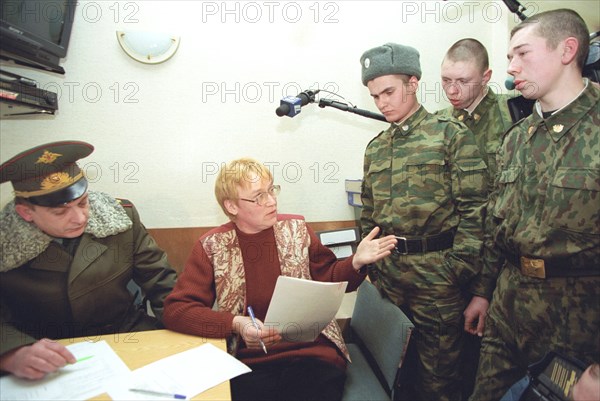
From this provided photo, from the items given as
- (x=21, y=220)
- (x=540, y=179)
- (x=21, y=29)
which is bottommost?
(x=21, y=220)

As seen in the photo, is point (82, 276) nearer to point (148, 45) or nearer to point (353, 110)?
point (148, 45)

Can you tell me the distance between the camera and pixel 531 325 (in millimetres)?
1199

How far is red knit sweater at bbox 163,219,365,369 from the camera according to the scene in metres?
1.18

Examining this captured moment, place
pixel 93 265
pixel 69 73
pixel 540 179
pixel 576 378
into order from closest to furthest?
1. pixel 576 378
2. pixel 540 179
3. pixel 93 265
4. pixel 69 73

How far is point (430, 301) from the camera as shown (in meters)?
1.48

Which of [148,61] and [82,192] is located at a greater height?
[148,61]

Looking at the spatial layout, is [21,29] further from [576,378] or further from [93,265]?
[576,378]

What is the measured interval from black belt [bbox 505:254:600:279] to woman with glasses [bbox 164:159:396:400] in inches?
16.5

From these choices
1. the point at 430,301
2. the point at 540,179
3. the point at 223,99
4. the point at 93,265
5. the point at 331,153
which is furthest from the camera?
the point at 331,153

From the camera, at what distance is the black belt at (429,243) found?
1.47 metres

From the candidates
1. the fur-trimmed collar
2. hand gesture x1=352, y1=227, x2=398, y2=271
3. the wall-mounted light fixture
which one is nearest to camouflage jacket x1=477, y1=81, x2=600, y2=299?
hand gesture x1=352, y1=227, x2=398, y2=271

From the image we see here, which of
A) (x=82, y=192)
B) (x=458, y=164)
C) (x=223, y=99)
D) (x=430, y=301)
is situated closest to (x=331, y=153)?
(x=223, y=99)

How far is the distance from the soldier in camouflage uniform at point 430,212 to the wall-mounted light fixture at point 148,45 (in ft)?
3.50

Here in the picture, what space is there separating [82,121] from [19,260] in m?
0.97
